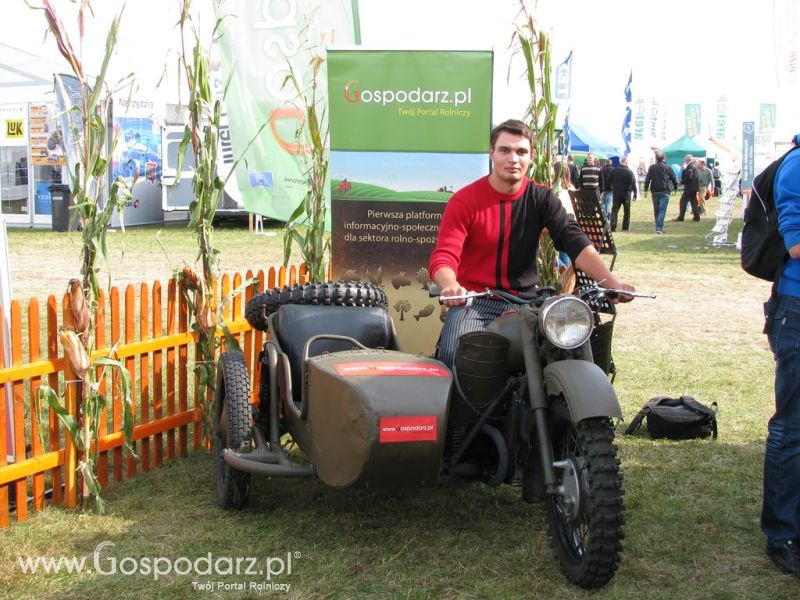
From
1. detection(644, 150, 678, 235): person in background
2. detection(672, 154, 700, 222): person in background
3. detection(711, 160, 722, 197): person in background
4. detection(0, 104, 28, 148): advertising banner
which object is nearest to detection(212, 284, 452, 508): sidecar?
detection(0, 104, 28, 148): advertising banner

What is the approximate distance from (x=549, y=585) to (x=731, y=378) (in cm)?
452

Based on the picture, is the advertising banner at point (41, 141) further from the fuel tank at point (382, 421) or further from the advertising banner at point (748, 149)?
the fuel tank at point (382, 421)

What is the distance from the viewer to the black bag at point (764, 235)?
3775 mm

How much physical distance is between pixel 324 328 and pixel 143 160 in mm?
17890

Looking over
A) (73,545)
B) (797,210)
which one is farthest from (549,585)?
(73,545)

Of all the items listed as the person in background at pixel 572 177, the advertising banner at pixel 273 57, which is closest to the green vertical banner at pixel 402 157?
the advertising banner at pixel 273 57

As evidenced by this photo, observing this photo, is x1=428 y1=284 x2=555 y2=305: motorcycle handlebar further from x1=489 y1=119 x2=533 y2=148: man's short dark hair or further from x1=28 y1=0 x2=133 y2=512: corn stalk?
x1=28 y1=0 x2=133 y2=512: corn stalk

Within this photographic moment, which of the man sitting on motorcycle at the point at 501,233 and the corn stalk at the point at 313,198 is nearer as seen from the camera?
the man sitting on motorcycle at the point at 501,233

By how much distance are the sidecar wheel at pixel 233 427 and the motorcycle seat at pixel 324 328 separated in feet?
0.83

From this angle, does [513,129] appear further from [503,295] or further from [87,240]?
[87,240]

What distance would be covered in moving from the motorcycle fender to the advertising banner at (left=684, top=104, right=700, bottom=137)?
54.4 m

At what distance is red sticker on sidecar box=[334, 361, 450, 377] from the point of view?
11.8 ft

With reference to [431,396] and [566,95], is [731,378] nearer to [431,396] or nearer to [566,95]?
[431,396]

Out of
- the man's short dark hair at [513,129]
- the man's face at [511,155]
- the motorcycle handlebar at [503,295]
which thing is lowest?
the motorcycle handlebar at [503,295]
